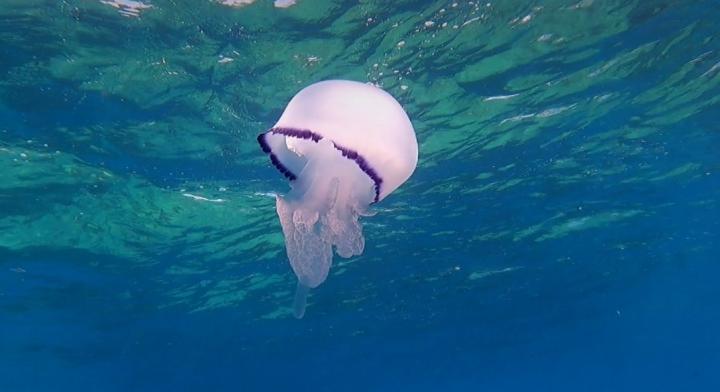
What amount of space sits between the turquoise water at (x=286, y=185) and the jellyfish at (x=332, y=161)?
402 centimetres

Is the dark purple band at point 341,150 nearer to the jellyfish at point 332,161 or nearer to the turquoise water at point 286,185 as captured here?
the jellyfish at point 332,161

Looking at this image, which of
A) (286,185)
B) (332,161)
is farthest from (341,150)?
(286,185)

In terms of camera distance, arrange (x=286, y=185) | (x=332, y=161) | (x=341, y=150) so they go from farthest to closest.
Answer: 1. (x=286, y=185)
2. (x=332, y=161)
3. (x=341, y=150)

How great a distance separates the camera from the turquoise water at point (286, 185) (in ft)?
22.9

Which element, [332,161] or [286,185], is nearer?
[332,161]

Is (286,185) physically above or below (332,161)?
below

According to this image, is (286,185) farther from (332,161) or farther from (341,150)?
(341,150)

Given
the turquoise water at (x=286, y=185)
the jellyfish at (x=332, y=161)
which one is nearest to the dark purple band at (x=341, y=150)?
the jellyfish at (x=332, y=161)

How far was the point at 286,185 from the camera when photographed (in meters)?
10.6

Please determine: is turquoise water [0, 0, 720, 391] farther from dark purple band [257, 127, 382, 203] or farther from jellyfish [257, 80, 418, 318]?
dark purple band [257, 127, 382, 203]

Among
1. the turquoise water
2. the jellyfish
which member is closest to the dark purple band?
the jellyfish

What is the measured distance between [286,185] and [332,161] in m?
7.77

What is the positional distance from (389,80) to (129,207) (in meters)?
6.26

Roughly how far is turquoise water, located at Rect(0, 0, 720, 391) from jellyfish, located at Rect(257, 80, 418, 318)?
158 inches
